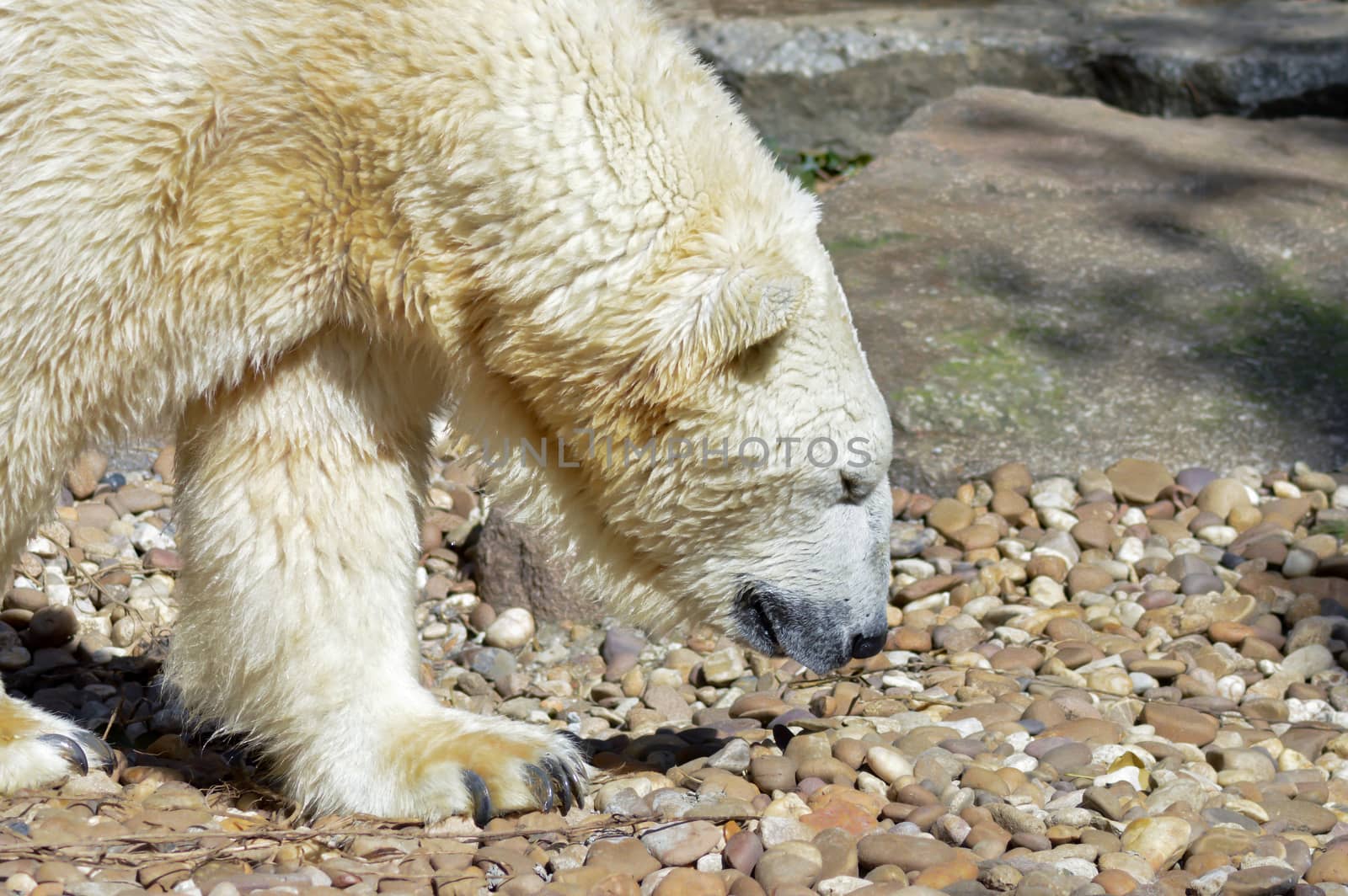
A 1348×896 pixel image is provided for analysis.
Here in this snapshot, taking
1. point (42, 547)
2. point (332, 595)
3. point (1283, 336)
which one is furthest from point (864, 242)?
point (332, 595)

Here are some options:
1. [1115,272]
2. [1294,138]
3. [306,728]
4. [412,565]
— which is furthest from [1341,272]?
[306,728]

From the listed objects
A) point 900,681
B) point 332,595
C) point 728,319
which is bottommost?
point 900,681

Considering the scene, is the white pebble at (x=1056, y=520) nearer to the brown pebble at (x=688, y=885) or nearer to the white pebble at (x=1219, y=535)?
the white pebble at (x=1219, y=535)

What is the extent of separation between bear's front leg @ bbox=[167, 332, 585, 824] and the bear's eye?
715 millimetres

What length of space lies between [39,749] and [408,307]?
114cm

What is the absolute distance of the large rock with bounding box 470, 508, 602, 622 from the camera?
4000 millimetres

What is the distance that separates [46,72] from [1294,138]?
5.68 meters

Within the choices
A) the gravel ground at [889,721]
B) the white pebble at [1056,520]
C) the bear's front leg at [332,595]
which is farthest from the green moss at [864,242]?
the bear's front leg at [332,595]

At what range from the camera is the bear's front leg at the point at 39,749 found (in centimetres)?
273

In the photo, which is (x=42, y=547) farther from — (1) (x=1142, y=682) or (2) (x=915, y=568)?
(1) (x=1142, y=682)

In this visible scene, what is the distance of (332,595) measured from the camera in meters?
2.81

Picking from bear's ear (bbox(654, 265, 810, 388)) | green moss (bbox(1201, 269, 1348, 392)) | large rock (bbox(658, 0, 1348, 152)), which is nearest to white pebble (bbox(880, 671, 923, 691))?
bear's ear (bbox(654, 265, 810, 388))

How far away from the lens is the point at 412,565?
299 centimetres

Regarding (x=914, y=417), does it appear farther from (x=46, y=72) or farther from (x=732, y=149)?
(x=46, y=72)
